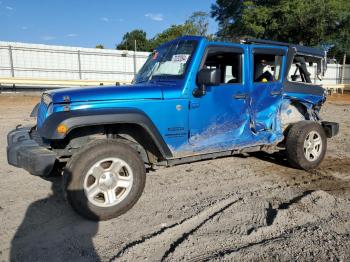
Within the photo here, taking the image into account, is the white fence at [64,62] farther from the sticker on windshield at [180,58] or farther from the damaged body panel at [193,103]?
the sticker on windshield at [180,58]

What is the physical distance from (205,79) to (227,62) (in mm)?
1007

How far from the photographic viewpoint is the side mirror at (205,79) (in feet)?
13.5

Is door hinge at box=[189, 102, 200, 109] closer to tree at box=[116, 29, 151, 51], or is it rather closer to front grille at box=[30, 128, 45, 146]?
front grille at box=[30, 128, 45, 146]

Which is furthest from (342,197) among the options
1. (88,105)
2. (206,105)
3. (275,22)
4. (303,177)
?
(275,22)

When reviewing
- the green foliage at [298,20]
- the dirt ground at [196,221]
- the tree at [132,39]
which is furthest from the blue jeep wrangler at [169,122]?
the tree at [132,39]

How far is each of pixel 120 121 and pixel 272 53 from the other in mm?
2864

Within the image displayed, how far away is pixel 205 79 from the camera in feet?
13.7

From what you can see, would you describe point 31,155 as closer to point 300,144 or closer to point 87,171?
point 87,171

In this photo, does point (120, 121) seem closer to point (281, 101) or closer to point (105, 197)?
point (105, 197)

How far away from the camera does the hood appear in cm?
370

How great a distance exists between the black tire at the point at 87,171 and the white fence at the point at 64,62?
18.9m

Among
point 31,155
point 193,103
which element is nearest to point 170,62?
point 193,103

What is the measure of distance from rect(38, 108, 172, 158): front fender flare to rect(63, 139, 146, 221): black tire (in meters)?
0.27

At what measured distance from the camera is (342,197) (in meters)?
4.48
